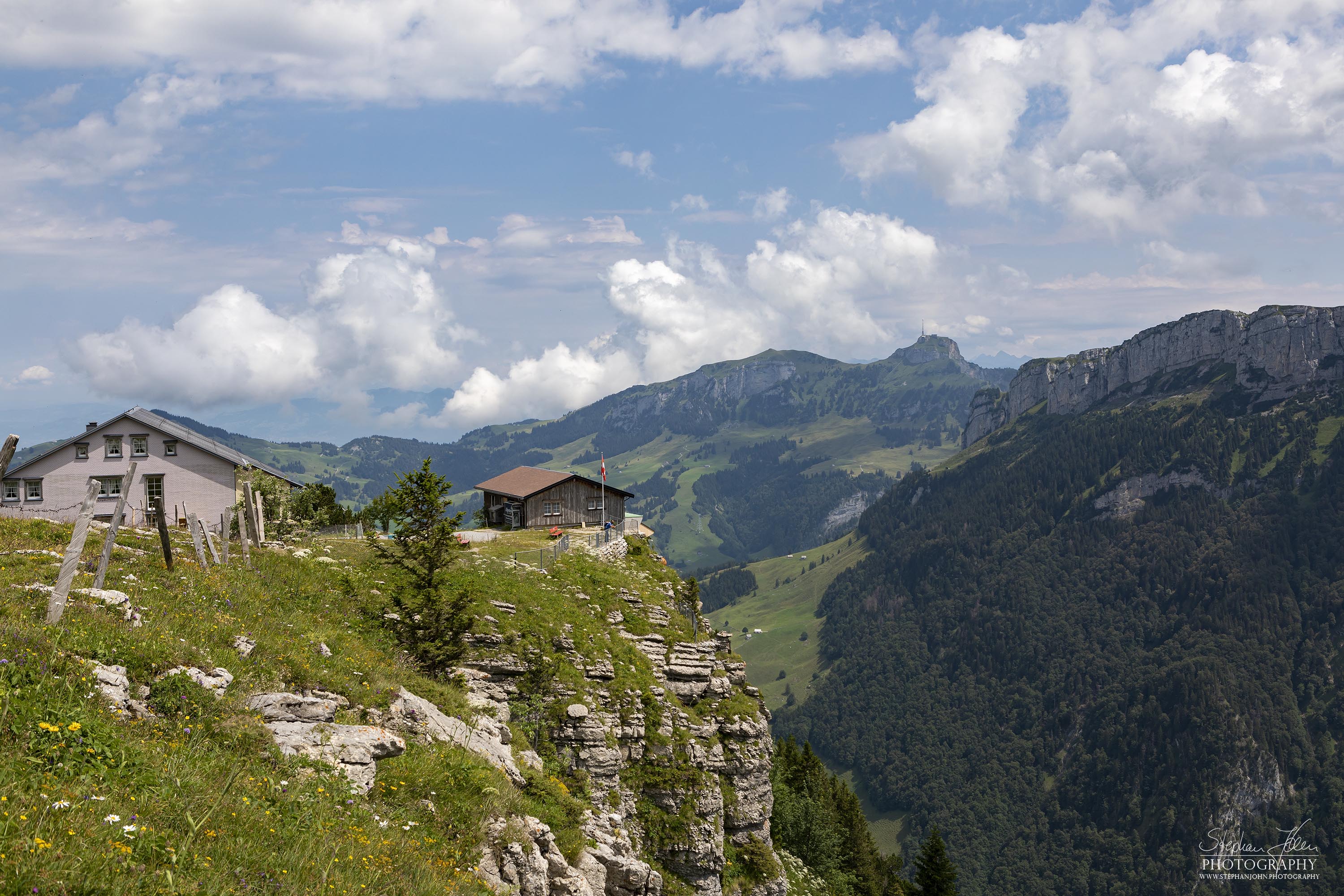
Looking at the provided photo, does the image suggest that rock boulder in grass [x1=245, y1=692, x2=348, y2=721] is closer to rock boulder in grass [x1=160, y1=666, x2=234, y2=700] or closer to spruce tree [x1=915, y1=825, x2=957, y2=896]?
rock boulder in grass [x1=160, y1=666, x2=234, y2=700]

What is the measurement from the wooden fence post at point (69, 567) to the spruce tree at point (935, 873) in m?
69.6

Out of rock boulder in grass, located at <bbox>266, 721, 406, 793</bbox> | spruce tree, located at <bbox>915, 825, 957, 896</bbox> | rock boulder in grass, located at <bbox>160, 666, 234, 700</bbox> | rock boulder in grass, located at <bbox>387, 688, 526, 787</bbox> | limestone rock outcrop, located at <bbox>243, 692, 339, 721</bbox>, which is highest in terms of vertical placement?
rock boulder in grass, located at <bbox>160, 666, 234, 700</bbox>

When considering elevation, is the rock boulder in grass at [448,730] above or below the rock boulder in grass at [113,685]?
below

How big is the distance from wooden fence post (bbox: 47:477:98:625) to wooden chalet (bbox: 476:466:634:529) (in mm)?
53122

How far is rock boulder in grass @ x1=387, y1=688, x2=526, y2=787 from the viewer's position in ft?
58.3

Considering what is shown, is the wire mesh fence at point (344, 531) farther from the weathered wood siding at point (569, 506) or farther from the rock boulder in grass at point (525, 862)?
the rock boulder in grass at point (525, 862)

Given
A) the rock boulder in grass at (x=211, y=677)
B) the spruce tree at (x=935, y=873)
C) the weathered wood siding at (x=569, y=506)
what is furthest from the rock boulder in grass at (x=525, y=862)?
the spruce tree at (x=935, y=873)

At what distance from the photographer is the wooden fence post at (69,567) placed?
14.7 metres

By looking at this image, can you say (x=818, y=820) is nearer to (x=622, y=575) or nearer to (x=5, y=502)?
(x=622, y=575)

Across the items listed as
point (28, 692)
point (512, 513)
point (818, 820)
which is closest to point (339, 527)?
point (512, 513)

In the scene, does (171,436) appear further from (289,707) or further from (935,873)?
(935,873)

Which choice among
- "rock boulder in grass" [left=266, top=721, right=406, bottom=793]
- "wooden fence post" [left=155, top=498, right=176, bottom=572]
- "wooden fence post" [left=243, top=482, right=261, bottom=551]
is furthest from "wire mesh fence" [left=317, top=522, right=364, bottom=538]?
"rock boulder in grass" [left=266, top=721, right=406, bottom=793]

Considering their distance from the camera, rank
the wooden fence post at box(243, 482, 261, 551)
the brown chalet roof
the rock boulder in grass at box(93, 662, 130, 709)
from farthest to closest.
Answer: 1. the brown chalet roof
2. the wooden fence post at box(243, 482, 261, 551)
3. the rock boulder in grass at box(93, 662, 130, 709)

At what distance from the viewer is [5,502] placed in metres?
56.2
